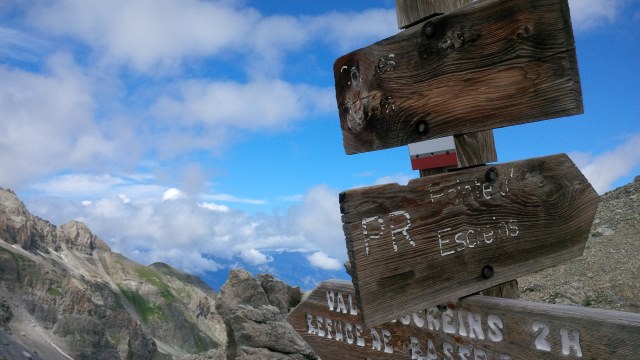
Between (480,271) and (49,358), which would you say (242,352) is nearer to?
(480,271)

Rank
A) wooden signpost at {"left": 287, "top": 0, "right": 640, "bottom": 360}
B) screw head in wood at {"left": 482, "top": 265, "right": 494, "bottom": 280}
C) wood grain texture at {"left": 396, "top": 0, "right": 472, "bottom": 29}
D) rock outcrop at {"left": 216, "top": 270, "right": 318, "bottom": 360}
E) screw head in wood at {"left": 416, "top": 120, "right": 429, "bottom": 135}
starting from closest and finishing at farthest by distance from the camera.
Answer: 1. wooden signpost at {"left": 287, "top": 0, "right": 640, "bottom": 360}
2. screw head in wood at {"left": 482, "top": 265, "right": 494, "bottom": 280}
3. screw head in wood at {"left": 416, "top": 120, "right": 429, "bottom": 135}
4. wood grain texture at {"left": 396, "top": 0, "right": 472, "bottom": 29}
5. rock outcrop at {"left": 216, "top": 270, "right": 318, "bottom": 360}

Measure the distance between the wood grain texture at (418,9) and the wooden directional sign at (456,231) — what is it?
4.27ft

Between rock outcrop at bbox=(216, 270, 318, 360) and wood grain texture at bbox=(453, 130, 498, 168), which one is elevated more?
wood grain texture at bbox=(453, 130, 498, 168)

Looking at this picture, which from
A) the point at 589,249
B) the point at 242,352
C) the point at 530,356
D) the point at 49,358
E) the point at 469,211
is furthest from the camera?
the point at 49,358

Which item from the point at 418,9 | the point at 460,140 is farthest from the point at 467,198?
the point at 418,9

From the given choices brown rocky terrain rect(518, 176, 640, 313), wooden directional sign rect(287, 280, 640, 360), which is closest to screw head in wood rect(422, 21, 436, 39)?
wooden directional sign rect(287, 280, 640, 360)

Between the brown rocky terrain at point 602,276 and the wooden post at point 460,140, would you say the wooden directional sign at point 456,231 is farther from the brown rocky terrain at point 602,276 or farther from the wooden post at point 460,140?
the brown rocky terrain at point 602,276

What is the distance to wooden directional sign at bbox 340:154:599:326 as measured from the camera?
135 inches

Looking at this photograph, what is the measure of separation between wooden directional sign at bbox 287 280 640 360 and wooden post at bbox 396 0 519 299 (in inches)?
21.3

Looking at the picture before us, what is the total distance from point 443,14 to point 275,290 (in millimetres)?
37253

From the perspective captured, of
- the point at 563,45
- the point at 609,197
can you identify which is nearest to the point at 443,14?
the point at 563,45

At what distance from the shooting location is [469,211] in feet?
12.3

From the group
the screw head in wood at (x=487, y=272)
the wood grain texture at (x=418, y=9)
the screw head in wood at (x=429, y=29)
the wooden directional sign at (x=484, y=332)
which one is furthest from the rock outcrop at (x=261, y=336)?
the screw head in wood at (x=429, y=29)

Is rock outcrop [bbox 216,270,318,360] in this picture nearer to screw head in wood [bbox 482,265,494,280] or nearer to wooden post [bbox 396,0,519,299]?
wooden post [bbox 396,0,519,299]
